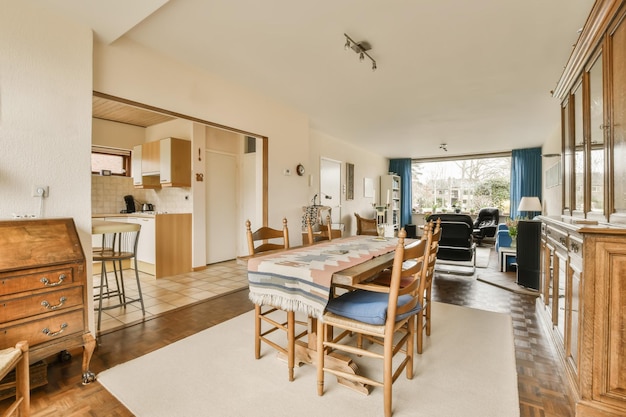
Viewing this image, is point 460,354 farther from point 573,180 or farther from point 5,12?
point 5,12

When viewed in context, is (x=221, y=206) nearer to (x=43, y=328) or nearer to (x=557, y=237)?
(x=43, y=328)

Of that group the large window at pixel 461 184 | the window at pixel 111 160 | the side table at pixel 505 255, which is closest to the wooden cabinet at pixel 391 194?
the large window at pixel 461 184

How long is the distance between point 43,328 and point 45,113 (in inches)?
55.5

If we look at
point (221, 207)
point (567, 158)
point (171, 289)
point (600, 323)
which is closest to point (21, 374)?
point (171, 289)

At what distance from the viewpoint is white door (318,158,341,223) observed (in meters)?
6.45

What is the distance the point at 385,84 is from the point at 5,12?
336 centimetres

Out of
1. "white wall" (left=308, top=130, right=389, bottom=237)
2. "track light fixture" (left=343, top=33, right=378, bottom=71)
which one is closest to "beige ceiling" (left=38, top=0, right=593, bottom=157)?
A: "track light fixture" (left=343, top=33, right=378, bottom=71)

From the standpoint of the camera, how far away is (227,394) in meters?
1.70

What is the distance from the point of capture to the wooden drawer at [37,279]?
5.15 feet

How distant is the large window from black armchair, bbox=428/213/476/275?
4.89 meters

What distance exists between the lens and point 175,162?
4523 millimetres

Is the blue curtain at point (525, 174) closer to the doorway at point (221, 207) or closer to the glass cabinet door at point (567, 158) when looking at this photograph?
the glass cabinet door at point (567, 158)

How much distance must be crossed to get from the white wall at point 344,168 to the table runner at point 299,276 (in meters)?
2.96

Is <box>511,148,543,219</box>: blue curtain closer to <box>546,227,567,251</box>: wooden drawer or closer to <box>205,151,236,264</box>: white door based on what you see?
A: <box>546,227,567,251</box>: wooden drawer
